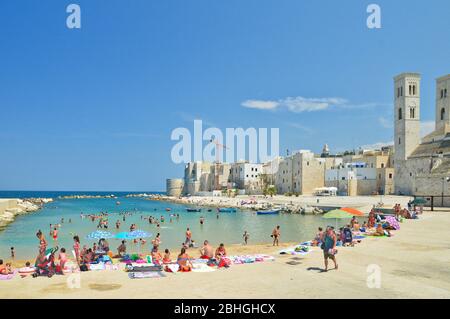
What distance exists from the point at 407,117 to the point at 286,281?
62.6 m

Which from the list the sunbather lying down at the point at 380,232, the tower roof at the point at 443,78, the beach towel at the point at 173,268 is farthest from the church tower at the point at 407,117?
the beach towel at the point at 173,268

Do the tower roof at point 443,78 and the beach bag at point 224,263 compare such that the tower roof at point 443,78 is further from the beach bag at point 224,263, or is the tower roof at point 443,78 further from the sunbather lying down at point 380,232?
the beach bag at point 224,263

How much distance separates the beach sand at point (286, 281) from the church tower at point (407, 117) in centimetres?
5405

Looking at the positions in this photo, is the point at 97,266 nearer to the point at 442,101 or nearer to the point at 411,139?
the point at 411,139

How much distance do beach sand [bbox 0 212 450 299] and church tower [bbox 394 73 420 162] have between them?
177 ft

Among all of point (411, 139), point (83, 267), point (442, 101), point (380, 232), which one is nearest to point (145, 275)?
point (83, 267)

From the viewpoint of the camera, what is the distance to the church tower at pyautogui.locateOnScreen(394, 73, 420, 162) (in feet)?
216

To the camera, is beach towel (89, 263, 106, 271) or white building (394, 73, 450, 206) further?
white building (394, 73, 450, 206)

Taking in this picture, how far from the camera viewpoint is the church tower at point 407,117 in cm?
6575

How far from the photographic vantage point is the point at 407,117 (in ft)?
218

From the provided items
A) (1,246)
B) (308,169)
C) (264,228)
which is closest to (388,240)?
(264,228)

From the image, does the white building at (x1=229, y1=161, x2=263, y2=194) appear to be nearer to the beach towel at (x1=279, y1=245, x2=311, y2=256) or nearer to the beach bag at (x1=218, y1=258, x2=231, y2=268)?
the beach towel at (x1=279, y1=245, x2=311, y2=256)

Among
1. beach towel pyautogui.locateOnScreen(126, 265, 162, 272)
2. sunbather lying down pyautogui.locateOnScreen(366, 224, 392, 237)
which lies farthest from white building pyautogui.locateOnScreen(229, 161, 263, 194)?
beach towel pyautogui.locateOnScreen(126, 265, 162, 272)
